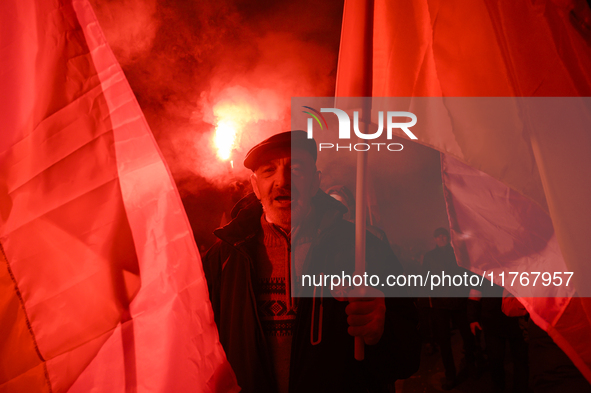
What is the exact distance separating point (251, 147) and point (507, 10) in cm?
86

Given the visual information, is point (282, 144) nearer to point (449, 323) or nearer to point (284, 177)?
point (284, 177)

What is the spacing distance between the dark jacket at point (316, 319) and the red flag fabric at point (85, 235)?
21 centimetres

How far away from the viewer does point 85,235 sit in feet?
2.42

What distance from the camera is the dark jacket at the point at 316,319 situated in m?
0.99

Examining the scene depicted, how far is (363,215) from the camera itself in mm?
733

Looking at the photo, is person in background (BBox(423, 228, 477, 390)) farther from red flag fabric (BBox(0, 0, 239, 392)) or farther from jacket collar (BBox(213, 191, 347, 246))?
red flag fabric (BBox(0, 0, 239, 392))

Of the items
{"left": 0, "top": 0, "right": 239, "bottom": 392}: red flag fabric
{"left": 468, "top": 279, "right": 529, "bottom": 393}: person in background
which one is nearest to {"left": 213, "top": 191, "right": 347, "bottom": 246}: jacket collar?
{"left": 0, "top": 0, "right": 239, "bottom": 392}: red flag fabric

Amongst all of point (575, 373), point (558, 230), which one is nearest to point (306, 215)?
point (558, 230)

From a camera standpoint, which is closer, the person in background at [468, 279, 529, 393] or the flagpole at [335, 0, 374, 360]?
the flagpole at [335, 0, 374, 360]

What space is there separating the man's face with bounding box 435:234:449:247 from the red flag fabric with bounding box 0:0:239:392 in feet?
3.45

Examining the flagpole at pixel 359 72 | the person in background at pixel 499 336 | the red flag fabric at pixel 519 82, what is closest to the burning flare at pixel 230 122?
the flagpole at pixel 359 72

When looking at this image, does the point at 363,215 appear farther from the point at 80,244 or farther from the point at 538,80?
the point at 80,244

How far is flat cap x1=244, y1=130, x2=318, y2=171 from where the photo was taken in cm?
114

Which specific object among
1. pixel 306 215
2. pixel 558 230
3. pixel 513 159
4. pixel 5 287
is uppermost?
pixel 306 215
